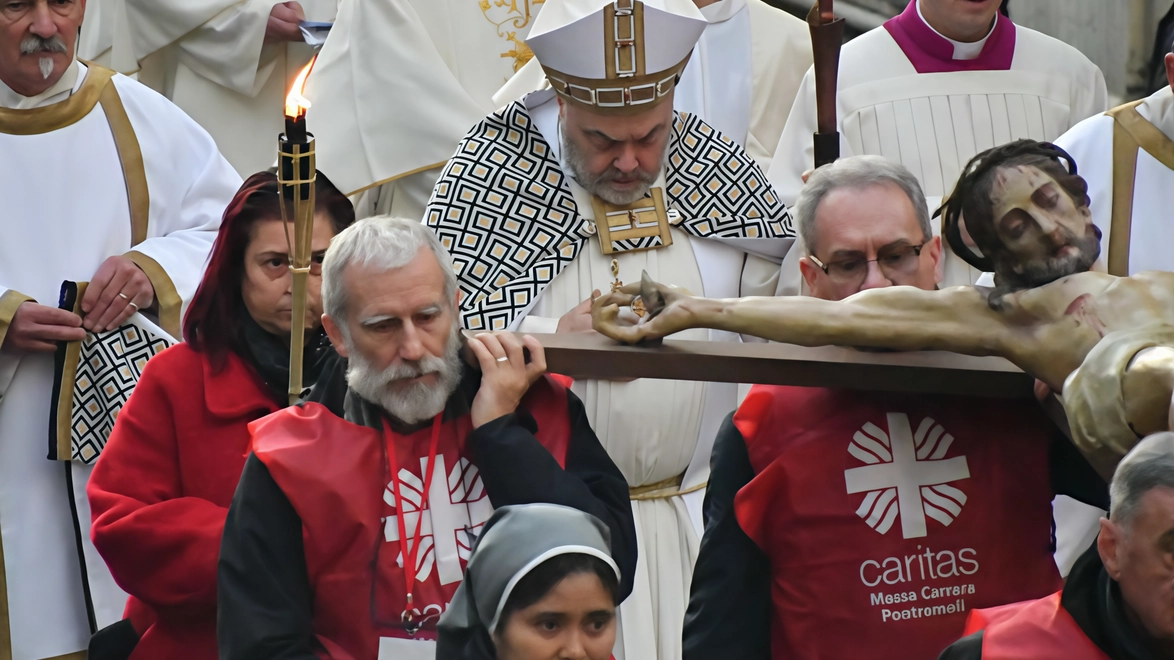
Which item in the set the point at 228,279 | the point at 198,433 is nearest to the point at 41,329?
the point at 228,279

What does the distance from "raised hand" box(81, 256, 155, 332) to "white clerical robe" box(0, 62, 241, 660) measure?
5 cm

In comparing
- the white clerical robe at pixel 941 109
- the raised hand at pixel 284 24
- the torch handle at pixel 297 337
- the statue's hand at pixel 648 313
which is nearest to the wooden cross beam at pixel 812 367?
the statue's hand at pixel 648 313

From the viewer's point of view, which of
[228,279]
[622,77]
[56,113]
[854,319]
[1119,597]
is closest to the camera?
[1119,597]

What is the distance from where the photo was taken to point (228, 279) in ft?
16.1

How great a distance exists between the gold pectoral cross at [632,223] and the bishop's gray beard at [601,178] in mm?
→ 29

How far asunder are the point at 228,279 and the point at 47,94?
6.15 ft

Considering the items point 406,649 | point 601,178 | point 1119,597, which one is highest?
point 601,178

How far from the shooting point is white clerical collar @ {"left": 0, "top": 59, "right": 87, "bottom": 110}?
6363mm

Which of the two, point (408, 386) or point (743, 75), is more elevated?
point (743, 75)

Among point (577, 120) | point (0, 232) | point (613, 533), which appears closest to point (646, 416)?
point (577, 120)

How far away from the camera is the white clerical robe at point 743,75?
653cm

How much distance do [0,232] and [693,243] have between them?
7.97 ft

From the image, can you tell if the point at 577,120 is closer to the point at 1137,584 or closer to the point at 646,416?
the point at 646,416

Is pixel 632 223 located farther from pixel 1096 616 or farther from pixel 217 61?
pixel 217 61
